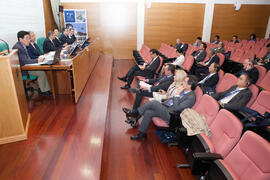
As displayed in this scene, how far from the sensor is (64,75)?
3.60 m

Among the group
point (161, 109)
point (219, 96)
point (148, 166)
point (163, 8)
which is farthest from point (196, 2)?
point (148, 166)

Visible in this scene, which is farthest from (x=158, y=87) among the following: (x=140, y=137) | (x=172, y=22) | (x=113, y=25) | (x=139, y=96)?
(x=172, y=22)

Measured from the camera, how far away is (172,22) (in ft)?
29.9

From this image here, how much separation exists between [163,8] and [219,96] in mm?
7112

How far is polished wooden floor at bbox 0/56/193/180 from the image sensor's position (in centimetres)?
188

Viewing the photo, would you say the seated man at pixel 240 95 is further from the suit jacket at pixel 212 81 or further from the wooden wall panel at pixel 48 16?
the wooden wall panel at pixel 48 16

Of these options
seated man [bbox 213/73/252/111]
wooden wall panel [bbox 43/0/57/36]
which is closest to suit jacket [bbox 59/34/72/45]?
wooden wall panel [bbox 43/0/57/36]

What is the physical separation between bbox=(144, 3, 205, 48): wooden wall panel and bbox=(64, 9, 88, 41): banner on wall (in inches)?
118

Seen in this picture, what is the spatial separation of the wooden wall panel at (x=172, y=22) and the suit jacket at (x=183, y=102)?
7.16 m

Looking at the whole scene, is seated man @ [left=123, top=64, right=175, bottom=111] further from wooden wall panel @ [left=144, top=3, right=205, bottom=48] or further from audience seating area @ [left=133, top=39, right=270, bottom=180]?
wooden wall panel @ [left=144, top=3, right=205, bottom=48]

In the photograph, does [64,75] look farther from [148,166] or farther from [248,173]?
[248,173]

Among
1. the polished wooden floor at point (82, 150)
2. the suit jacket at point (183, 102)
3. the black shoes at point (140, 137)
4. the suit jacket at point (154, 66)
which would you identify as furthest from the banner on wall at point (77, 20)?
the suit jacket at point (183, 102)

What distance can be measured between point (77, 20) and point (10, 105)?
7.47 metres

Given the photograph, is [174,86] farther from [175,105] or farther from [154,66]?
[154,66]
